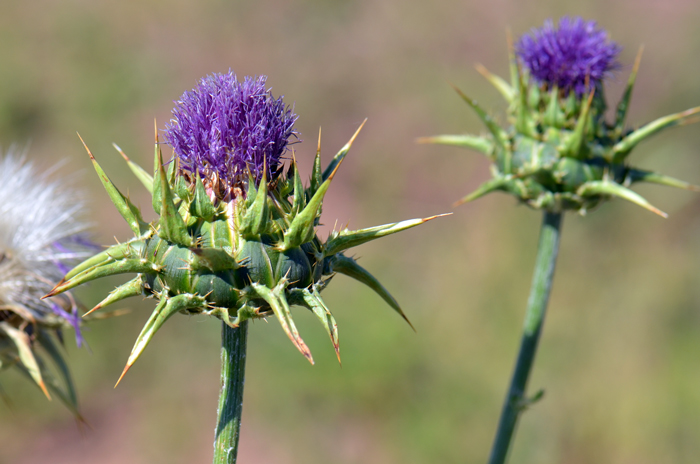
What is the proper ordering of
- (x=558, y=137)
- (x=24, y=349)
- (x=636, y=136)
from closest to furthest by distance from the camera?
(x=24, y=349), (x=636, y=136), (x=558, y=137)

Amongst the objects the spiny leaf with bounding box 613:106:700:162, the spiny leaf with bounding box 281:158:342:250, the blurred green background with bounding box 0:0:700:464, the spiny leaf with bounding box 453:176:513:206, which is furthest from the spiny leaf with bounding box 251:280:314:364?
the spiny leaf with bounding box 613:106:700:162

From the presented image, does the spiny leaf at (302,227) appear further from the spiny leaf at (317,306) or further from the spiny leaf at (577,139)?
the spiny leaf at (577,139)

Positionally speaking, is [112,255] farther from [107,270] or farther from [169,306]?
[169,306]

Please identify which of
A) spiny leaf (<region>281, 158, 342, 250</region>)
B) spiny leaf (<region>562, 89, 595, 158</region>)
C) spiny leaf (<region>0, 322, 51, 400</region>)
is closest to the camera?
spiny leaf (<region>281, 158, 342, 250</region>)

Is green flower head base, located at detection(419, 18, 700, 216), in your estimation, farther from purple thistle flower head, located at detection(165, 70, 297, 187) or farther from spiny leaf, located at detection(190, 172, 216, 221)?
spiny leaf, located at detection(190, 172, 216, 221)

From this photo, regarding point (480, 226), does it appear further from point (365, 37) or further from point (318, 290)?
point (318, 290)

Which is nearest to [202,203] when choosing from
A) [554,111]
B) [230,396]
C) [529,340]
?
[230,396]

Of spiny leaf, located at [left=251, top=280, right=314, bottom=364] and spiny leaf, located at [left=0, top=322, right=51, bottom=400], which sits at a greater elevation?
spiny leaf, located at [left=0, top=322, right=51, bottom=400]
